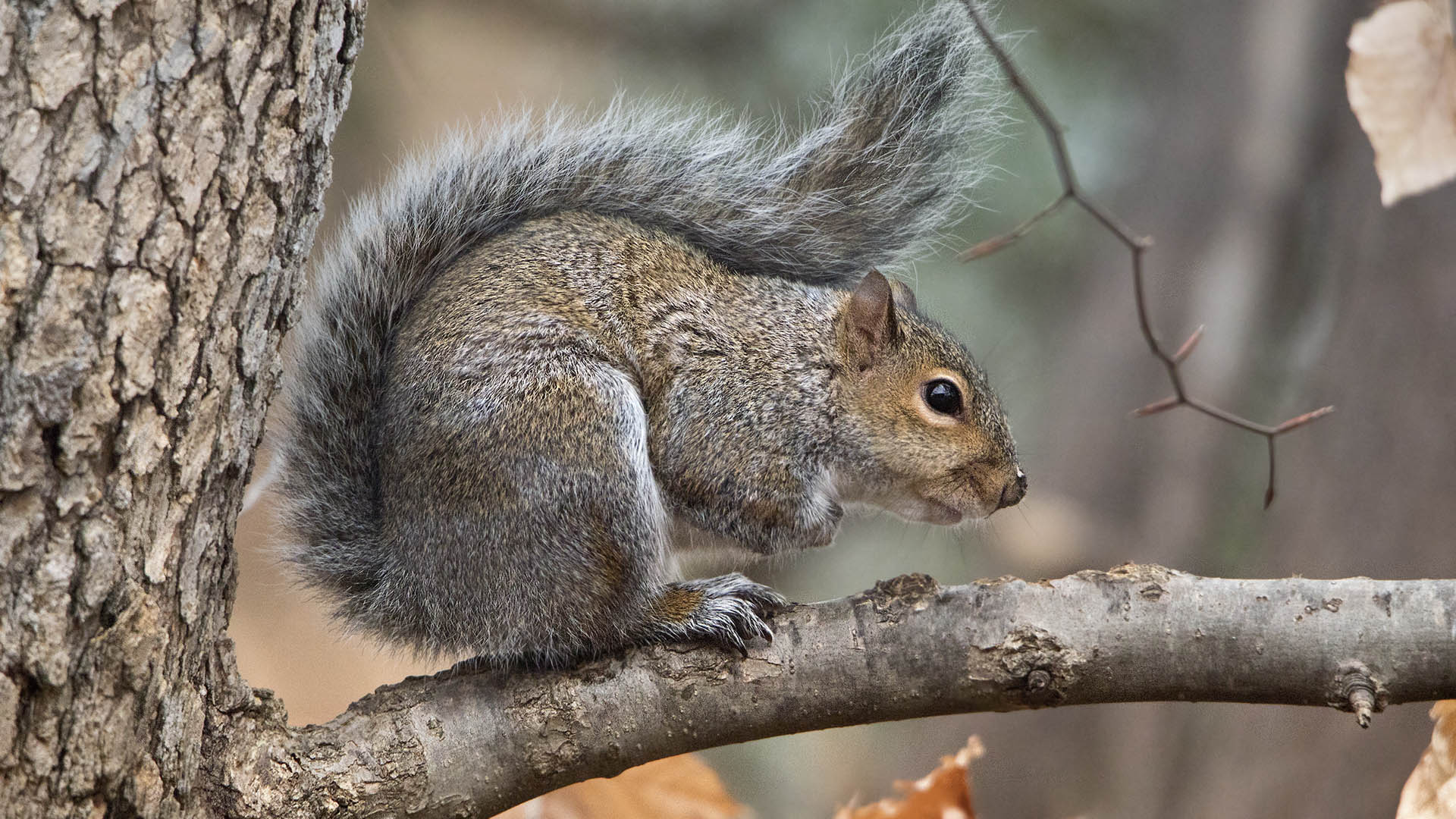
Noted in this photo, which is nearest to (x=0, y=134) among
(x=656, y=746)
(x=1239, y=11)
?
(x=656, y=746)

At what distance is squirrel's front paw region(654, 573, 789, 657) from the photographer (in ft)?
5.34

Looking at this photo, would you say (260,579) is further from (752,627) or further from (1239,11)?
(1239,11)

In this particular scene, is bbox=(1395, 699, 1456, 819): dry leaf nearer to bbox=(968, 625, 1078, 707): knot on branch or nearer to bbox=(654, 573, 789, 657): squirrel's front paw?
bbox=(968, 625, 1078, 707): knot on branch

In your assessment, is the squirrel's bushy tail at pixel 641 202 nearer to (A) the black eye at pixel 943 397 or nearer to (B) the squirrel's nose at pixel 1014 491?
(A) the black eye at pixel 943 397

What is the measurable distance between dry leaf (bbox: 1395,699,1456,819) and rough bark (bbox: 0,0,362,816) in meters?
1.39

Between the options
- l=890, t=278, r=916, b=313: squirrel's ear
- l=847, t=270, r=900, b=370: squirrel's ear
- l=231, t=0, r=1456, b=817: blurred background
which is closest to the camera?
l=847, t=270, r=900, b=370: squirrel's ear

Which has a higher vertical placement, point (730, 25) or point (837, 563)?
point (730, 25)

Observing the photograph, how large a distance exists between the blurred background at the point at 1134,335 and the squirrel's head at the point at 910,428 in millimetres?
1356

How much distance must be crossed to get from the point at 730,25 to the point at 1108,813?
3092 millimetres

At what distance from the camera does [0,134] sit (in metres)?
1.19

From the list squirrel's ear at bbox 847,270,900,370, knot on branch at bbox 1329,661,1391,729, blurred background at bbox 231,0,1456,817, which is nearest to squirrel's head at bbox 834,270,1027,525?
squirrel's ear at bbox 847,270,900,370

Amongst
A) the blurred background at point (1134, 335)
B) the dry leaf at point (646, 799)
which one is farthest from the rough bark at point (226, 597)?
the blurred background at point (1134, 335)

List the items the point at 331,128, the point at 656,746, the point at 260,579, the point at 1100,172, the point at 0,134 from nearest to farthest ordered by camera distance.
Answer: the point at 0,134 < the point at 331,128 < the point at 656,746 < the point at 260,579 < the point at 1100,172

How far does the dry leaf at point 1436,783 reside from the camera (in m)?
1.32
